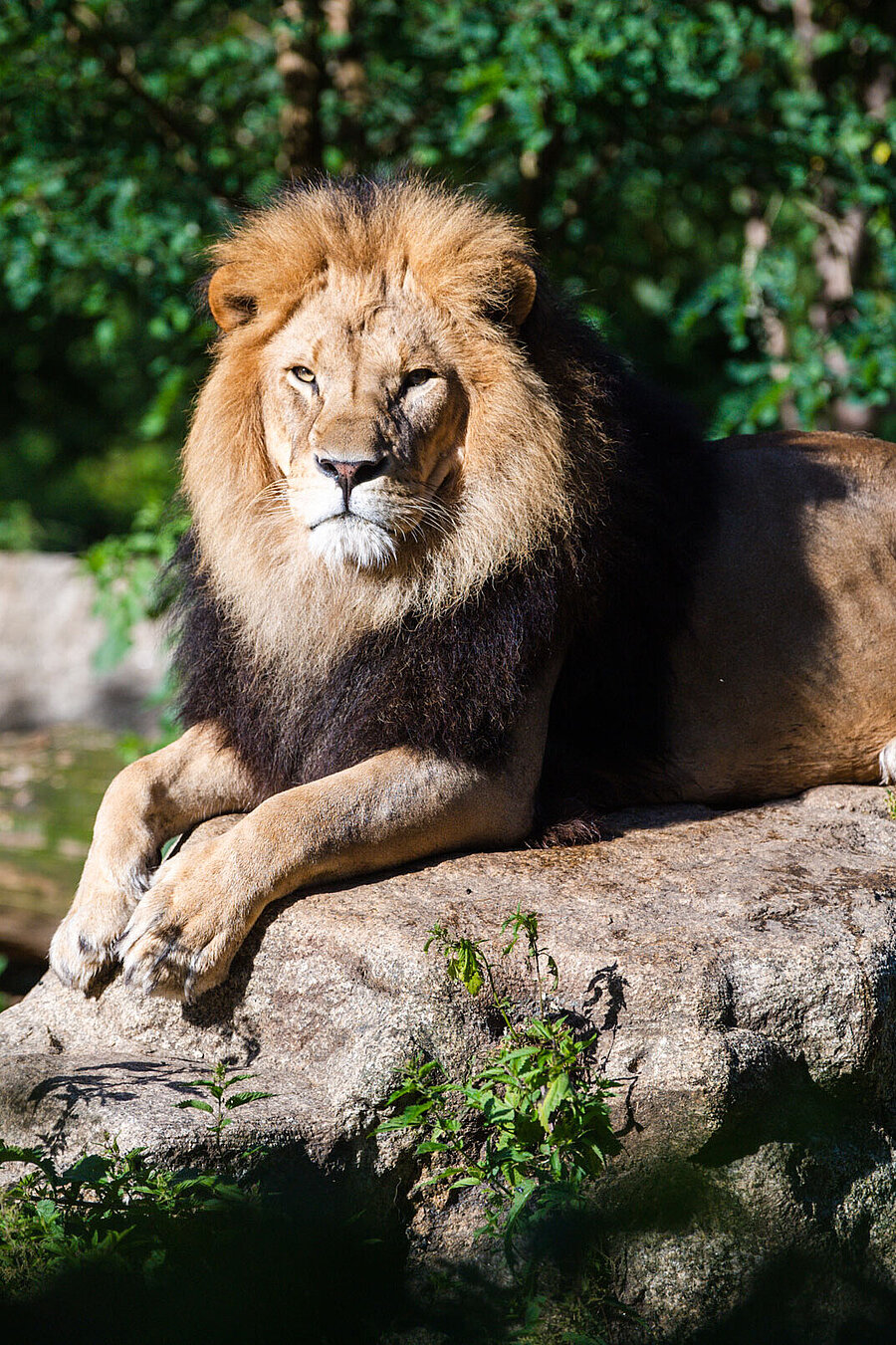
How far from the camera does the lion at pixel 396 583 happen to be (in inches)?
127

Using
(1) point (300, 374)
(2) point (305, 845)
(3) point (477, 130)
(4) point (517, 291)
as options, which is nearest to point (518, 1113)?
(2) point (305, 845)

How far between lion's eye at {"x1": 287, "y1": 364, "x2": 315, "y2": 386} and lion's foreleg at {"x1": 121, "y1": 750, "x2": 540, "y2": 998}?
0.94 m

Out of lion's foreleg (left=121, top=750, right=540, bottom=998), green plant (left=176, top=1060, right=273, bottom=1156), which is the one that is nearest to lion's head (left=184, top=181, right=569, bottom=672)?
lion's foreleg (left=121, top=750, right=540, bottom=998)

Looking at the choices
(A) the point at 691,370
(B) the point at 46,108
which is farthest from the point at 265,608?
(A) the point at 691,370

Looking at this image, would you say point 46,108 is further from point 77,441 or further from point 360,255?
point 77,441

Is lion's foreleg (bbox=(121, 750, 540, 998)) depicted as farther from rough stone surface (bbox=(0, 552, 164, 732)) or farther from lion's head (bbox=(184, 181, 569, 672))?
rough stone surface (bbox=(0, 552, 164, 732))

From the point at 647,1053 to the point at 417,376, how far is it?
165cm

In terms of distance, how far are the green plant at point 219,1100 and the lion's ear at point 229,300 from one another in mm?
1876

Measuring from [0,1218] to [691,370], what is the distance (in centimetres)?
1208

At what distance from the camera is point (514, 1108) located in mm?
2768

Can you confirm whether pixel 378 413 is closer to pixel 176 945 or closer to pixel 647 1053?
pixel 176 945

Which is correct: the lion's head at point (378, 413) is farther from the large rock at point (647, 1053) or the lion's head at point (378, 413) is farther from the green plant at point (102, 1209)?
the green plant at point (102, 1209)

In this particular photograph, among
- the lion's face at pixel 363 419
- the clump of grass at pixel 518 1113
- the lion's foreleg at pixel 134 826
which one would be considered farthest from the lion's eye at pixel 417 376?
the clump of grass at pixel 518 1113

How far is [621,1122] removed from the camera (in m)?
2.88
